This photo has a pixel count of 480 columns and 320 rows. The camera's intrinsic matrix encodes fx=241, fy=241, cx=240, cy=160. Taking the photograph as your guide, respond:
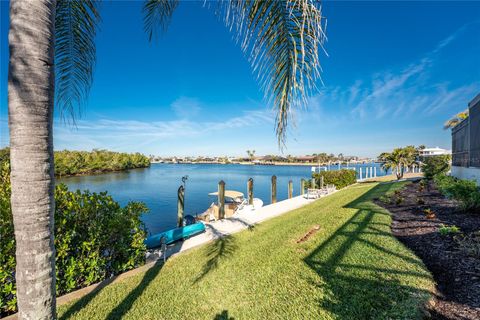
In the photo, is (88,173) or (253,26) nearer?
(253,26)

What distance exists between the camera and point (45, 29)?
1.46 meters

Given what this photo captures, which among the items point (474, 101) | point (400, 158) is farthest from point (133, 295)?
point (400, 158)

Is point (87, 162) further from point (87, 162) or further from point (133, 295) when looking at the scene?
point (133, 295)

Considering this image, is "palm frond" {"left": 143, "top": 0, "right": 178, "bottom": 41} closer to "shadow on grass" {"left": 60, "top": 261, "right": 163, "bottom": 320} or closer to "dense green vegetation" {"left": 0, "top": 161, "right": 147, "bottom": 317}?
"dense green vegetation" {"left": 0, "top": 161, "right": 147, "bottom": 317}

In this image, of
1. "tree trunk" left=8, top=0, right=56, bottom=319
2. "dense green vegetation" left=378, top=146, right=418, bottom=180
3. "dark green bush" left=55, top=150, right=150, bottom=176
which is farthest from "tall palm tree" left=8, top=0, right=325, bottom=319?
"dark green bush" left=55, top=150, right=150, bottom=176

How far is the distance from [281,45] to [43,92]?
5.89ft

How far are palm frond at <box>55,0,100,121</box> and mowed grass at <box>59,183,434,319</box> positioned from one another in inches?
108

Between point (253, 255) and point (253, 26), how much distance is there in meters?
4.21

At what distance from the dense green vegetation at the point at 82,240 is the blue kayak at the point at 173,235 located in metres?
1.21

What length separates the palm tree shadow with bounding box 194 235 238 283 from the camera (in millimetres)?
4422

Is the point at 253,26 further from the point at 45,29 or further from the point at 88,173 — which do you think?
the point at 88,173

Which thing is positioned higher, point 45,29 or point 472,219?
point 45,29

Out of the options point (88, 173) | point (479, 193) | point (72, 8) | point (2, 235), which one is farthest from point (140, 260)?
point (88, 173)

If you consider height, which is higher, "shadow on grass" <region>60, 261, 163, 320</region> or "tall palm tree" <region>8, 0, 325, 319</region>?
"tall palm tree" <region>8, 0, 325, 319</region>
